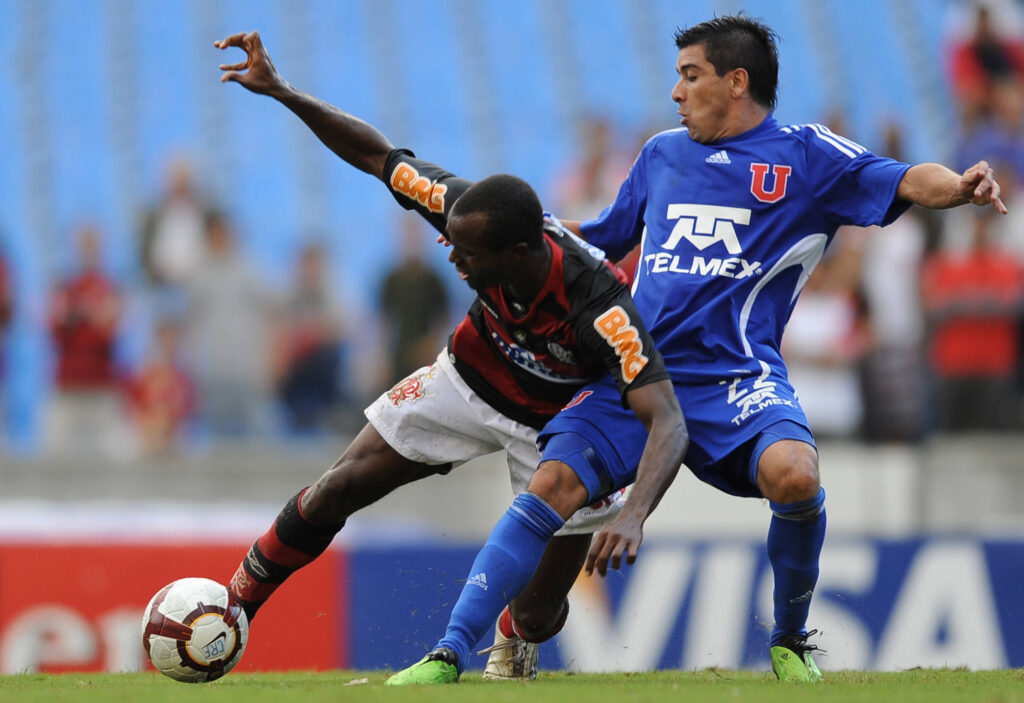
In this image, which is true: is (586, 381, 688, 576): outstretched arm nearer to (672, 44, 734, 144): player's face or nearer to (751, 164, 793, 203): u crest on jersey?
(751, 164, 793, 203): u crest on jersey

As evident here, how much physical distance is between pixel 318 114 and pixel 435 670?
2.38 metres

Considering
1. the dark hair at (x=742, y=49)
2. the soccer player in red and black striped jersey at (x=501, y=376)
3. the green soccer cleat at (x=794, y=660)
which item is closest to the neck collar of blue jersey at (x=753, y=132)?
the dark hair at (x=742, y=49)

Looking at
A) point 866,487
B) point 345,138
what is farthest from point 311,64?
point 345,138

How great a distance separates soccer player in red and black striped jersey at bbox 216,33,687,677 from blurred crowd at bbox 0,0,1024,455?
4611 mm

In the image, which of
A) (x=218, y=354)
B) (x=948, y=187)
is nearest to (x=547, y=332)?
(x=948, y=187)

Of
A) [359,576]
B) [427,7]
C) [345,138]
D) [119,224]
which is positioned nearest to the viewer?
[345,138]

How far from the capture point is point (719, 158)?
610cm

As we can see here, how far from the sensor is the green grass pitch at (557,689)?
4.93 meters

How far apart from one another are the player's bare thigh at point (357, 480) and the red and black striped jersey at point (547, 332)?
1.50 feet

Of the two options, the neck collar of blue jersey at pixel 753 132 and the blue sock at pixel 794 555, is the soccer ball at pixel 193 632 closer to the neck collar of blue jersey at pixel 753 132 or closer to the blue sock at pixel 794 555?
the blue sock at pixel 794 555

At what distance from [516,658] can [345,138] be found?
2442 millimetres

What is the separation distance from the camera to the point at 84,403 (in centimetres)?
1170

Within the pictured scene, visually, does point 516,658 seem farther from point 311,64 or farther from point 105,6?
point 105,6

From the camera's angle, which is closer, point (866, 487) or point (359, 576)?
point (359, 576)
